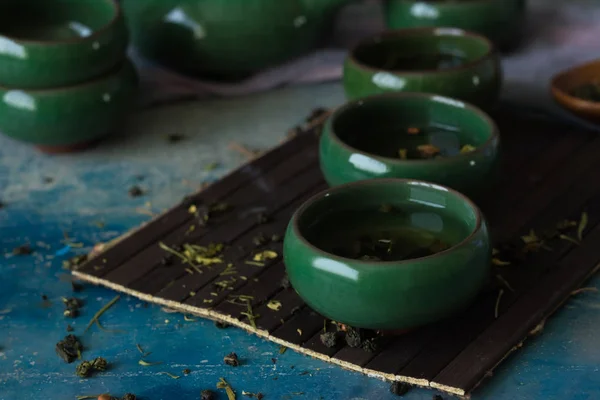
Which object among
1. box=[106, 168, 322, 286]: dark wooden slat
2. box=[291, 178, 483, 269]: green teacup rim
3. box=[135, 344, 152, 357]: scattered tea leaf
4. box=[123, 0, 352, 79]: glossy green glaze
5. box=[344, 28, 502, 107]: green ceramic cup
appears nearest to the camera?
box=[291, 178, 483, 269]: green teacup rim

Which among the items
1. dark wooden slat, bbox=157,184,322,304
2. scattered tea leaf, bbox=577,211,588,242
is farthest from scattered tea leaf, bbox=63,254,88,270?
scattered tea leaf, bbox=577,211,588,242

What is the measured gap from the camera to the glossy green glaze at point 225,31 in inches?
57.2

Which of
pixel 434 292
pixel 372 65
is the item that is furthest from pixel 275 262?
pixel 372 65

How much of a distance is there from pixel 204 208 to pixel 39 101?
0.29m

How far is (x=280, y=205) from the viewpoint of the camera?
1.21 metres

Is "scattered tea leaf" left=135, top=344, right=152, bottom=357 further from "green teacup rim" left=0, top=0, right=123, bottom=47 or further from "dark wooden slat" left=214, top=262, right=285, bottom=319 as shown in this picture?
"green teacup rim" left=0, top=0, right=123, bottom=47

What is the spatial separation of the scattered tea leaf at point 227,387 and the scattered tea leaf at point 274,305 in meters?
0.11

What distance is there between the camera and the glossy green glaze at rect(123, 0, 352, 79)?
1.45 meters

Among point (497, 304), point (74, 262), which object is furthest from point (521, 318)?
point (74, 262)

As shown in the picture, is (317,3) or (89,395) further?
(317,3)

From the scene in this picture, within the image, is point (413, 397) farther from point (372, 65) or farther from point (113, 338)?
point (372, 65)

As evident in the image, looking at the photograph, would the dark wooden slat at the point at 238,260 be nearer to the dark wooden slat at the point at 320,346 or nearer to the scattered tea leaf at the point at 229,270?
the scattered tea leaf at the point at 229,270

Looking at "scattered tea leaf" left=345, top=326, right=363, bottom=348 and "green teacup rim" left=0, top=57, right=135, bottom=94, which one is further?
"green teacup rim" left=0, top=57, right=135, bottom=94

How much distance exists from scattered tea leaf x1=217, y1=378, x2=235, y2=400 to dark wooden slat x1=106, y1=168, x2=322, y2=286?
196 mm
